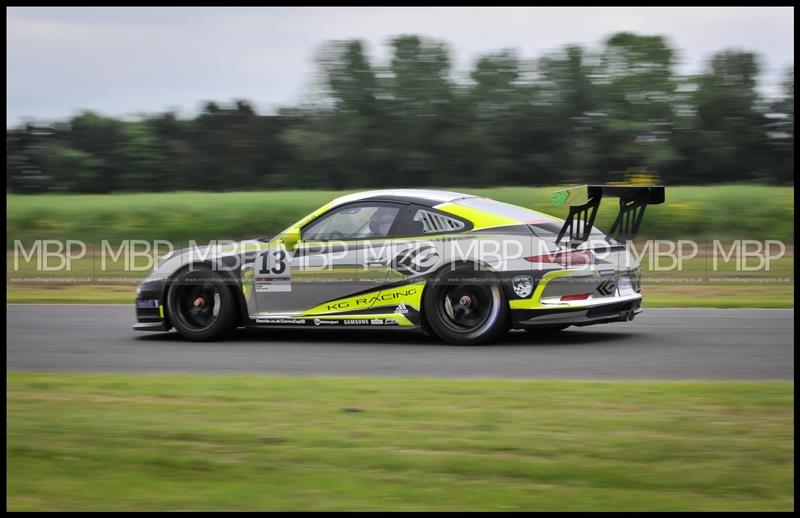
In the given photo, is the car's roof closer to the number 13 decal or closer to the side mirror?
the side mirror

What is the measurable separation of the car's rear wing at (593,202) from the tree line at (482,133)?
70.5 ft

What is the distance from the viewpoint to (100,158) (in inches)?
1426

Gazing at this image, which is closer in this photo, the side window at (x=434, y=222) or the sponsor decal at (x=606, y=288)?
the sponsor decal at (x=606, y=288)

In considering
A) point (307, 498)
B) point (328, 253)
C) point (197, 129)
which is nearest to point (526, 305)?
point (328, 253)

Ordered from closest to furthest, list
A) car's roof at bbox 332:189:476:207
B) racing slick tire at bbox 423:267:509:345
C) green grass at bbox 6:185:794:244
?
racing slick tire at bbox 423:267:509:345 → car's roof at bbox 332:189:476:207 → green grass at bbox 6:185:794:244

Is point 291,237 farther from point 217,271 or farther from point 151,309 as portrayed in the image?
point 151,309

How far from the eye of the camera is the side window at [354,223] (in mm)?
10250

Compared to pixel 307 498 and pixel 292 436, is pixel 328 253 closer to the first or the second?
pixel 292 436

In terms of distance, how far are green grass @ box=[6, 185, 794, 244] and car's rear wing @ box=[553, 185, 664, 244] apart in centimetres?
1294

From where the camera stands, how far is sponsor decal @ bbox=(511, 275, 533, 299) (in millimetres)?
9734

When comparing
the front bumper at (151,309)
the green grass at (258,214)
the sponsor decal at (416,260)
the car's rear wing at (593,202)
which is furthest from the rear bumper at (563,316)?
the green grass at (258,214)

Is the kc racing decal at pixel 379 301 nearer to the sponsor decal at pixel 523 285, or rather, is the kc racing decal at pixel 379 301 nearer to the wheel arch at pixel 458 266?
the wheel arch at pixel 458 266

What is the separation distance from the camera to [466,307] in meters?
10.0

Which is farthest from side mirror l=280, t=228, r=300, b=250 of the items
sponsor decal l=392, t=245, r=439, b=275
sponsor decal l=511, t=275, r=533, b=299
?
sponsor decal l=511, t=275, r=533, b=299
